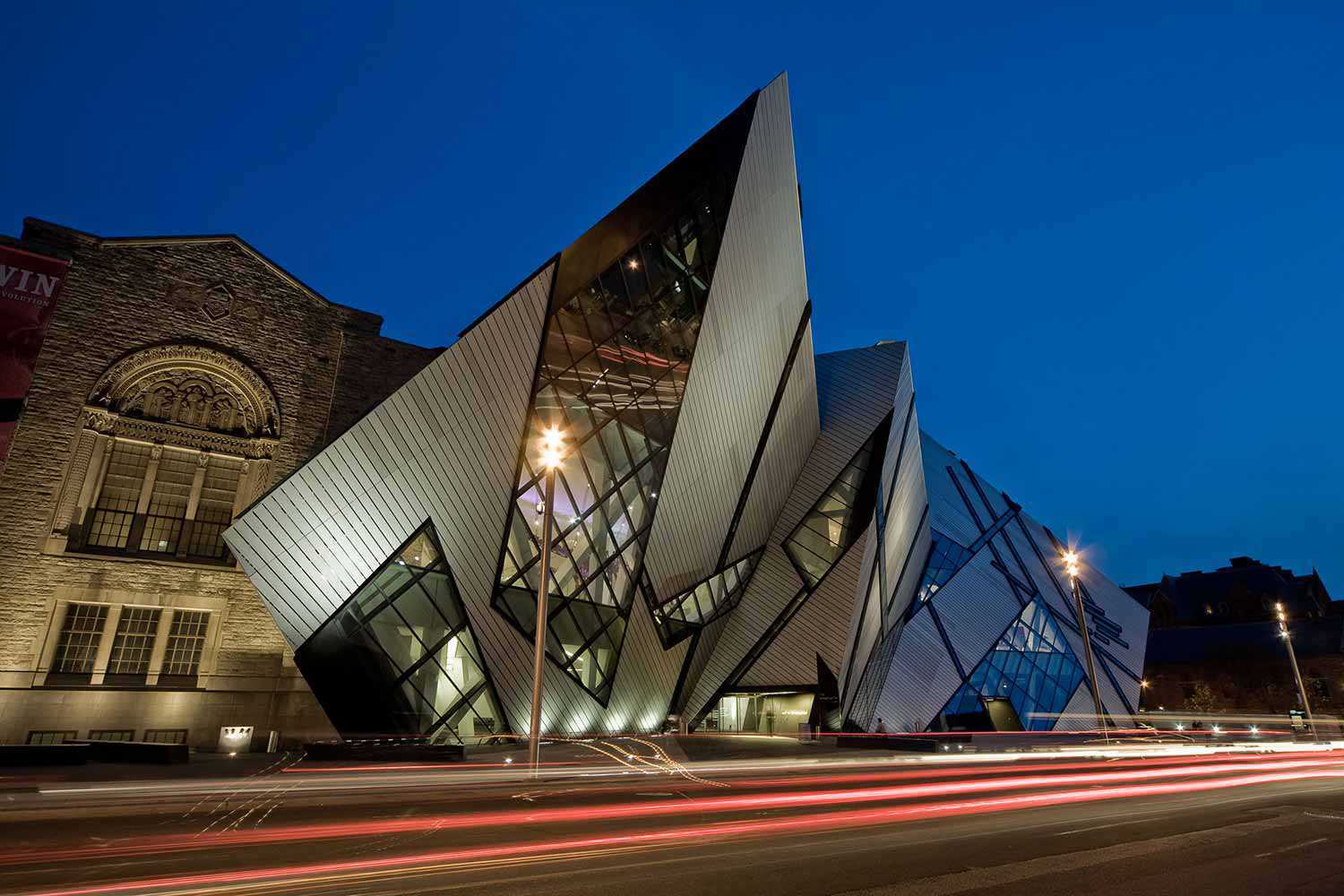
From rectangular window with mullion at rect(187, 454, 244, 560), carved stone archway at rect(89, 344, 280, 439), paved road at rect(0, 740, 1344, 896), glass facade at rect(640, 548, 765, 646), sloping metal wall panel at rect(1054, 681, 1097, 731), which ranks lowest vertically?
paved road at rect(0, 740, 1344, 896)

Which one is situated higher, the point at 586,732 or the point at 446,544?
the point at 446,544

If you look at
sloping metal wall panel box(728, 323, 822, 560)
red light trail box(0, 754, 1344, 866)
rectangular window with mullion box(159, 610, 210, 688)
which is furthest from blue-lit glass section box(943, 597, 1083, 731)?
rectangular window with mullion box(159, 610, 210, 688)

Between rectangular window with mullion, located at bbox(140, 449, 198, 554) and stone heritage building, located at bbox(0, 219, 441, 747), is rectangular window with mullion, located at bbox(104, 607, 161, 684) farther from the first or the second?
rectangular window with mullion, located at bbox(140, 449, 198, 554)

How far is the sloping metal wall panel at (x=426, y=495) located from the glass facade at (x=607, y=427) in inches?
32.4

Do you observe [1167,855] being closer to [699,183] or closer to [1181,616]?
[699,183]

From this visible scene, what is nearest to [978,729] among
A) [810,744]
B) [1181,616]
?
[810,744]

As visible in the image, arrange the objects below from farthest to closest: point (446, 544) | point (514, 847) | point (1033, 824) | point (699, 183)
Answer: point (699, 183), point (446, 544), point (1033, 824), point (514, 847)

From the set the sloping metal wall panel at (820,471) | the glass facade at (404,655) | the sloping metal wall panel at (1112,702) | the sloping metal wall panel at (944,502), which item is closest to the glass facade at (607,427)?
the glass facade at (404,655)

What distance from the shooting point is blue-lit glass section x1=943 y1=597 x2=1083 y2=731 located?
1385 inches

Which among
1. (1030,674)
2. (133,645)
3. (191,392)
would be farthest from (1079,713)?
(191,392)

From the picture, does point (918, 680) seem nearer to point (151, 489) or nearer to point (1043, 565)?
point (1043, 565)

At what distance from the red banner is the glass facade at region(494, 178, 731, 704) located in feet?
46.9

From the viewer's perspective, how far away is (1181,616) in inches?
3607

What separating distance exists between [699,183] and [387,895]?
72.2ft
